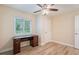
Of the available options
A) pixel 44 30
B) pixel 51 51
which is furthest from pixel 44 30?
pixel 51 51

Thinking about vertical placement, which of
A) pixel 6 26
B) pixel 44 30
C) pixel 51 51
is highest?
pixel 6 26

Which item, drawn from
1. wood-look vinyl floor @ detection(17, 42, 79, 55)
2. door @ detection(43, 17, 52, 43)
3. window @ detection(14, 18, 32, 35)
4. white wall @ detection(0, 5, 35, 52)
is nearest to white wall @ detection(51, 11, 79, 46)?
door @ detection(43, 17, 52, 43)

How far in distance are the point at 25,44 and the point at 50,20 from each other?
4.96 feet

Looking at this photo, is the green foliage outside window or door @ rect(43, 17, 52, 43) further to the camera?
door @ rect(43, 17, 52, 43)

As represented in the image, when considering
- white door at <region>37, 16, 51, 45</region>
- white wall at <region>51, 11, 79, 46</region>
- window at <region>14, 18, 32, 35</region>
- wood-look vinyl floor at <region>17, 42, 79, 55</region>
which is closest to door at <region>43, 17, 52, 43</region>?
white door at <region>37, 16, 51, 45</region>

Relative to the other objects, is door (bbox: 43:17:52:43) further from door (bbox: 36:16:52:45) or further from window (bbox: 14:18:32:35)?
window (bbox: 14:18:32:35)

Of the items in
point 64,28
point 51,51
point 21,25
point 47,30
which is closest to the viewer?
point 21,25

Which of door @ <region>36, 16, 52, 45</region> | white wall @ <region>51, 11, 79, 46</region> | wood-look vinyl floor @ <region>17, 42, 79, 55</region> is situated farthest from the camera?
door @ <region>36, 16, 52, 45</region>

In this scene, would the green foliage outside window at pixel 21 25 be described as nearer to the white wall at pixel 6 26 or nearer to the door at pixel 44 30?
the white wall at pixel 6 26

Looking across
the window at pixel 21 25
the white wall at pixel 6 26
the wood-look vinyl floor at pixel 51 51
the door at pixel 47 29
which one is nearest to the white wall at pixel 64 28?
the door at pixel 47 29

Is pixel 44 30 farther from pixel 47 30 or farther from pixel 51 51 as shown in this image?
pixel 51 51

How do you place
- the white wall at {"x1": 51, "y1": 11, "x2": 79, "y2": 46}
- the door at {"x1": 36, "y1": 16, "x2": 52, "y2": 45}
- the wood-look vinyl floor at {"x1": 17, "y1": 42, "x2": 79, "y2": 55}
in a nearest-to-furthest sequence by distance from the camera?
the wood-look vinyl floor at {"x1": 17, "y1": 42, "x2": 79, "y2": 55} → the white wall at {"x1": 51, "y1": 11, "x2": 79, "y2": 46} → the door at {"x1": 36, "y1": 16, "x2": 52, "y2": 45}

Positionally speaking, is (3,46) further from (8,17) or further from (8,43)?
(8,17)

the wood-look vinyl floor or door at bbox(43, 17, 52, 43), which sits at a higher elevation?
door at bbox(43, 17, 52, 43)
